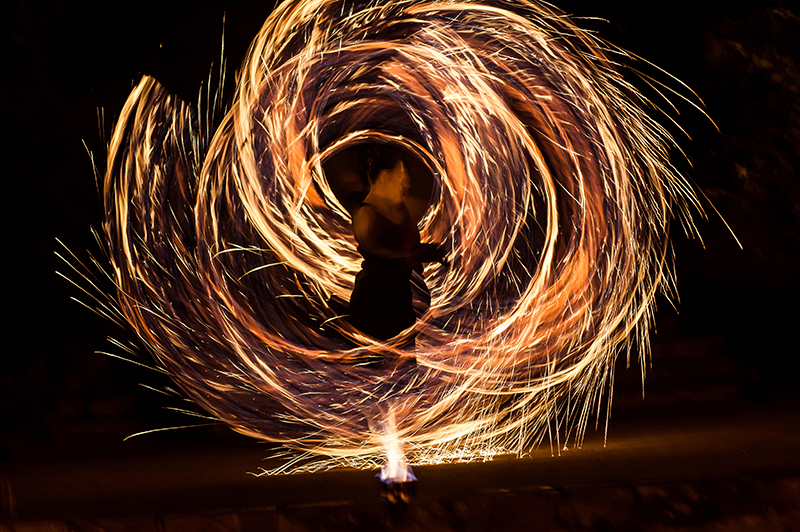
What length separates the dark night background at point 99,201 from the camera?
5.09 meters

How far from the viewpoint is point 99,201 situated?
5293 mm

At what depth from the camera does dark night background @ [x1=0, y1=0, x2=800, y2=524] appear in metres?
5.09

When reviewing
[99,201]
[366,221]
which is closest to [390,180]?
[366,221]

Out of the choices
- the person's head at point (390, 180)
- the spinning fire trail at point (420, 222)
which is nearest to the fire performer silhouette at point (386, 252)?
the person's head at point (390, 180)

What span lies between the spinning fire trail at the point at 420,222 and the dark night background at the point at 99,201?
1.99 feet

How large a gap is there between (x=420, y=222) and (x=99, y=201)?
2.44 m

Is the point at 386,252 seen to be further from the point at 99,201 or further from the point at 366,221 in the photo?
the point at 99,201

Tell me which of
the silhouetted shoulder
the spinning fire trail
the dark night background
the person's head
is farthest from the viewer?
the dark night background

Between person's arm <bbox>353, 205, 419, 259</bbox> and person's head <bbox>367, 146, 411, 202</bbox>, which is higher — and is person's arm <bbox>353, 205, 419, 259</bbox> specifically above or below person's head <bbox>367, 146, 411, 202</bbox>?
below

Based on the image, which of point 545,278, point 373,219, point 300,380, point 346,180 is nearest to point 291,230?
point 346,180

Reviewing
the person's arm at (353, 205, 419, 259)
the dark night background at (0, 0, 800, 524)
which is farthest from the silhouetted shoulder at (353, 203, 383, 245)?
the dark night background at (0, 0, 800, 524)

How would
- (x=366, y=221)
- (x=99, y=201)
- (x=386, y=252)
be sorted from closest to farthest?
(x=366, y=221)
(x=386, y=252)
(x=99, y=201)

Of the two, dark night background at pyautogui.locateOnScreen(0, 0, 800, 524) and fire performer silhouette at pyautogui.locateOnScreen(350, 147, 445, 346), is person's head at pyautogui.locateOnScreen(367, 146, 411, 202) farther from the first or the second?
dark night background at pyautogui.locateOnScreen(0, 0, 800, 524)

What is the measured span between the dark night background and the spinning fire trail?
23.8 inches
